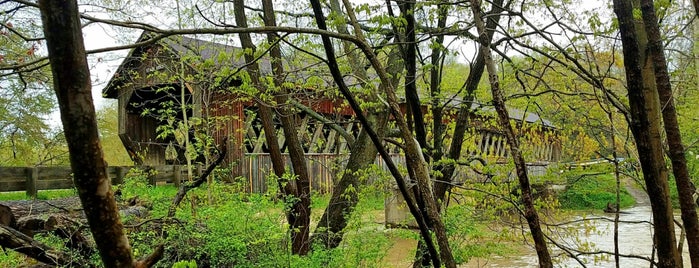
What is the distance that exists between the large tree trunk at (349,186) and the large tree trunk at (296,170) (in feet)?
0.64

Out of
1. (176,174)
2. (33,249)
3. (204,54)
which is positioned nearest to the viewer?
(33,249)

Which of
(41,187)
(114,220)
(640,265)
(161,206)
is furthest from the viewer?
(41,187)

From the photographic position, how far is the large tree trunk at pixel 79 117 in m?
0.99

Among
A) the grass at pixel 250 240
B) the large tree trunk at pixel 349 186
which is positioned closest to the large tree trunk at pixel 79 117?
the grass at pixel 250 240

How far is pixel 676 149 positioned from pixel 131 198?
5.69 meters

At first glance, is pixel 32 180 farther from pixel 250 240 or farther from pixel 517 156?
pixel 517 156

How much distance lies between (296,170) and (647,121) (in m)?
4.65

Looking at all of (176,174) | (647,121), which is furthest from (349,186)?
(176,174)

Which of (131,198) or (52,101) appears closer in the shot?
(131,198)

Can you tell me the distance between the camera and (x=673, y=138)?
225 centimetres

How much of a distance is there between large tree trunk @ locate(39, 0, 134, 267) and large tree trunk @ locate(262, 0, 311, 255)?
386 cm

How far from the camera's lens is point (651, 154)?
2.03m

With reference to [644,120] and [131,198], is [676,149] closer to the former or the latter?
[644,120]

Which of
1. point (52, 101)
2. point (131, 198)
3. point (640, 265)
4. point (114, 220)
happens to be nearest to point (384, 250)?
point (131, 198)
